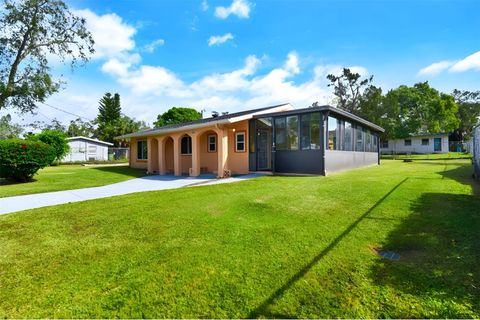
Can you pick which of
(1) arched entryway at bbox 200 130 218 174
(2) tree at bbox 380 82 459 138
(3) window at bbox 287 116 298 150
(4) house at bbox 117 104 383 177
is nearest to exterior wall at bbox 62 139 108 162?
(4) house at bbox 117 104 383 177

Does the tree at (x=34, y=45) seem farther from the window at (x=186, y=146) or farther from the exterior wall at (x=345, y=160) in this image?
the exterior wall at (x=345, y=160)

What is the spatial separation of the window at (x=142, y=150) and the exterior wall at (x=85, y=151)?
17.9 metres

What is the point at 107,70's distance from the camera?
21609 mm

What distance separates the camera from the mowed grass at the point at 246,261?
2467 millimetres

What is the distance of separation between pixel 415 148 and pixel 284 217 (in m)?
42.0

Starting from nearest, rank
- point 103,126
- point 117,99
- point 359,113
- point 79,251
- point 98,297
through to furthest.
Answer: point 98,297
point 79,251
point 359,113
point 103,126
point 117,99

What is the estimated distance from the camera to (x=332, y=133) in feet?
39.2

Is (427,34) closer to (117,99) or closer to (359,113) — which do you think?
(359,113)

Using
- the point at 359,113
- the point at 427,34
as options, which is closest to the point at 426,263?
the point at 427,34

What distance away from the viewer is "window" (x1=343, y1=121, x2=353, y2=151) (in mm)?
13716

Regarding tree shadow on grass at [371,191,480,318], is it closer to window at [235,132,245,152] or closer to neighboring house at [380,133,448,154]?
window at [235,132,245,152]

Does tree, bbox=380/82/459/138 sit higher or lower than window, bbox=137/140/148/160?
higher

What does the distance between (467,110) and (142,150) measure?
186ft

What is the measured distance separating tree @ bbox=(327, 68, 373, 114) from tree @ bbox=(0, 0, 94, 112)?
32274mm
